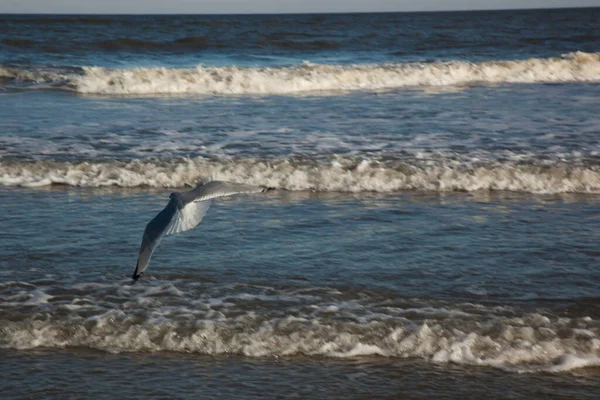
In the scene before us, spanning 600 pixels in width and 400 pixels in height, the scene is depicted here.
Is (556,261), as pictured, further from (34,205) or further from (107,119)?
(107,119)

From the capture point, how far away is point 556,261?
551 centimetres

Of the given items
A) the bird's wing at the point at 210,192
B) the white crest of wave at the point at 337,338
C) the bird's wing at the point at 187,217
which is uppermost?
the bird's wing at the point at 210,192

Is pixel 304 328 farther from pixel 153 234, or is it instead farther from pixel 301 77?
pixel 301 77

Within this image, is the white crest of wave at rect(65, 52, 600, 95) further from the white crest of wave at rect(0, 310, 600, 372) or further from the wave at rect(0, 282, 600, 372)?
the white crest of wave at rect(0, 310, 600, 372)

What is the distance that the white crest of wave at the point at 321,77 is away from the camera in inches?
678

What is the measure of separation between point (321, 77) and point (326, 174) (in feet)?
33.5

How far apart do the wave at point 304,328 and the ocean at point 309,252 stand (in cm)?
1

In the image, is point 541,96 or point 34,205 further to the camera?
point 541,96

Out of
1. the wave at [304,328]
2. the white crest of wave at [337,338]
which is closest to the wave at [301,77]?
the wave at [304,328]

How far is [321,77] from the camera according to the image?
1812 centimetres

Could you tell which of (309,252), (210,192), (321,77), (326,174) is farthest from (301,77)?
(210,192)

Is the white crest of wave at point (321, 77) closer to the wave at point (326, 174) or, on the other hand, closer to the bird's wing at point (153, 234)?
the wave at point (326, 174)

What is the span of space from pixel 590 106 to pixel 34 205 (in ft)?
28.5

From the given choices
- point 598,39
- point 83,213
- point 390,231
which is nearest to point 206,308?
point 390,231
